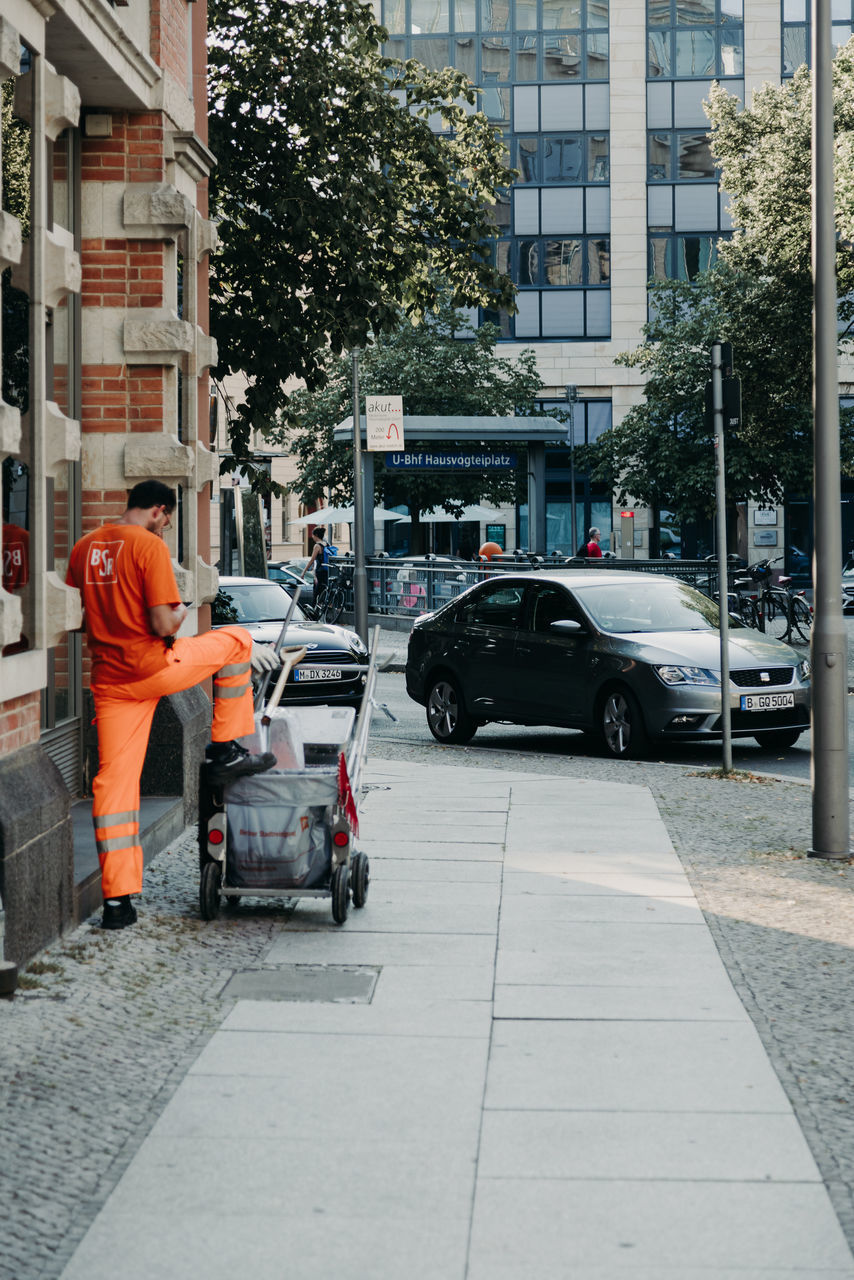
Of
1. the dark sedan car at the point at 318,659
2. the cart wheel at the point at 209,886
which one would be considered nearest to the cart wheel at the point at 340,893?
the cart wheel at the point at 209,886

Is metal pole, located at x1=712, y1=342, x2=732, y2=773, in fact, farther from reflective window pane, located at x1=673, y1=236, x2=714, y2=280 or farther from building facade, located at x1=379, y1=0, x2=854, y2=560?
reflective window pane, located at x1=673, y1=236, x2=714, y2=280

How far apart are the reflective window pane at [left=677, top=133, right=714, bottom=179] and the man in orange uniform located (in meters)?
51.2

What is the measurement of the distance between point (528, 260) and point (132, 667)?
51.2 meters

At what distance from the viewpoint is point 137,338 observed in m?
9.69

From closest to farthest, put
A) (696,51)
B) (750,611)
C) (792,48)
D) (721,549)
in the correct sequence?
1. (721,549)
2. (750,611)
3. (792,48)
4. (696,51)

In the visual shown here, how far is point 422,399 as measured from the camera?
155 feet

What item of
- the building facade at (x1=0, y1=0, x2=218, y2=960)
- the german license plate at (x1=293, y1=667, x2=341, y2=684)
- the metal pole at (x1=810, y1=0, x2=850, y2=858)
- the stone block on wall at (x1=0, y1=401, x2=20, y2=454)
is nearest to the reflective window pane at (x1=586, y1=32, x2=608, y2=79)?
the german license plate at (x1=293, y1=667, x2=341, y2=684)

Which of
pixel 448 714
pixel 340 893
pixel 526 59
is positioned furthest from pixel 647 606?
pixel 526 59

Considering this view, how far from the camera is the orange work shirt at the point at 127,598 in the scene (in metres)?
7.16

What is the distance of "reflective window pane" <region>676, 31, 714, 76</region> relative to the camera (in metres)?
55.0

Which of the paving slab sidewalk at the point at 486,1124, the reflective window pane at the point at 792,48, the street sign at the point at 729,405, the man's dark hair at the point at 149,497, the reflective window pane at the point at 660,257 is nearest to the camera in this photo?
the paving slab sidewalk at the point at 486,1124

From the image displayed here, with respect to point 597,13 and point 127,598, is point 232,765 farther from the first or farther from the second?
point 597,13

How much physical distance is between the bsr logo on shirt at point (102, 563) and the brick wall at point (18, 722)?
0.56 meters

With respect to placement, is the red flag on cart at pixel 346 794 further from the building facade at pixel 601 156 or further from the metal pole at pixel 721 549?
the building facade at pixel 601 156
